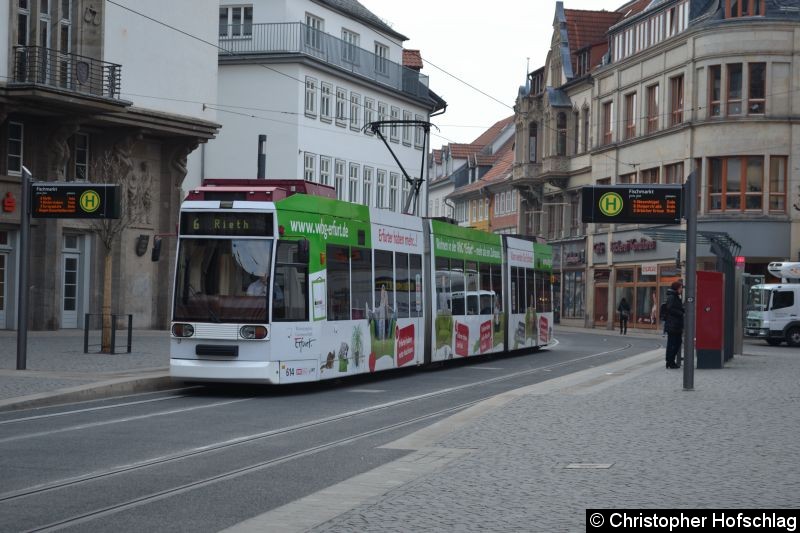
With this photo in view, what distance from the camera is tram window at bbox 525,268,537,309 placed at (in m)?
35.8

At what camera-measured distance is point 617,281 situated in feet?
229

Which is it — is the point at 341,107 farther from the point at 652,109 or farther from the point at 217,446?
the point at 217,446

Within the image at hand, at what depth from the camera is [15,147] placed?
37.0 meters

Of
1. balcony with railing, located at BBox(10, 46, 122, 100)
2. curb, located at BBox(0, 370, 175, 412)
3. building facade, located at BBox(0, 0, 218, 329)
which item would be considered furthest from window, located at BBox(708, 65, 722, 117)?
curb, located at BBox(0, 370, 175, 412)

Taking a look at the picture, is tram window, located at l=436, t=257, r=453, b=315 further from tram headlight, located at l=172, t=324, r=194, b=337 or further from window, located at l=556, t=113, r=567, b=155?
window, located at l=556, t=113, r=567, b=155

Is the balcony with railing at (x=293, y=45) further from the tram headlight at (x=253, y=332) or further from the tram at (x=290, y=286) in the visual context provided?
the tram headlight at (x=253, y=332)

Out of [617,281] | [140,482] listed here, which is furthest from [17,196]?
[617,281]

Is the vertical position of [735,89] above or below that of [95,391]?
above

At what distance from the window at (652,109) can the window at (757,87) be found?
708 cm

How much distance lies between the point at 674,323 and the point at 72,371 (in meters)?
12.2

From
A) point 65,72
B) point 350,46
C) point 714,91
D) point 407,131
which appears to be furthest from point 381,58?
point 65,72

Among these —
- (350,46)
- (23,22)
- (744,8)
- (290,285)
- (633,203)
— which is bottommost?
(290,285)

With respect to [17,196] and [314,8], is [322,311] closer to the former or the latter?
[17,196]

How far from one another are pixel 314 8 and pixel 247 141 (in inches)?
250
